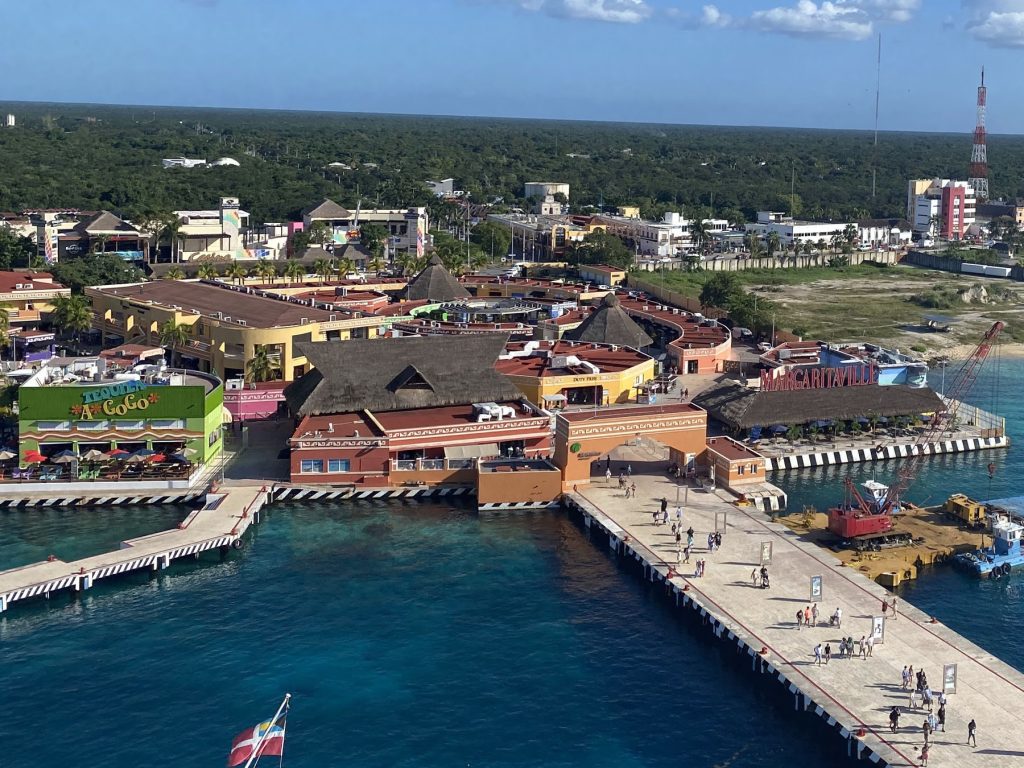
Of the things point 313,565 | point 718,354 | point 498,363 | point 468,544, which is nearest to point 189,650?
point 313,565

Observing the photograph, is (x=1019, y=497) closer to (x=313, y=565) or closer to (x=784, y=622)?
(x=784, y=622)

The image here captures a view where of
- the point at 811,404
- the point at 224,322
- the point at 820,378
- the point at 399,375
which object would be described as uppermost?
the point at 224,322

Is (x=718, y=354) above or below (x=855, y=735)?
above

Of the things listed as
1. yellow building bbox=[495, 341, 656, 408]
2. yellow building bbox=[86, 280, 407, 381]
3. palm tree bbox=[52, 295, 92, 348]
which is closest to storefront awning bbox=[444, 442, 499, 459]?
yellow building bbox=[495, 341, 656, 408]

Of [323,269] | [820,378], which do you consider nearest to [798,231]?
[323,269]

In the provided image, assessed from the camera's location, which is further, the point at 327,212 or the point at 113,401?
the point at 327,212

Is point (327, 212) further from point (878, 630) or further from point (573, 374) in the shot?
point (878, 630)

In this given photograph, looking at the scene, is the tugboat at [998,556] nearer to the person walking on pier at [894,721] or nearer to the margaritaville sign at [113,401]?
the person walking on pier at [894,721]

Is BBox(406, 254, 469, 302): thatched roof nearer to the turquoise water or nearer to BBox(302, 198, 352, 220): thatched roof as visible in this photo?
BBox(302, 198, 352, 220): thatched roof
